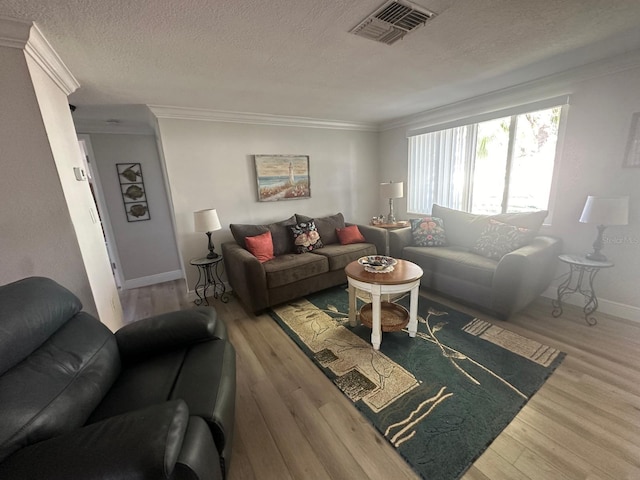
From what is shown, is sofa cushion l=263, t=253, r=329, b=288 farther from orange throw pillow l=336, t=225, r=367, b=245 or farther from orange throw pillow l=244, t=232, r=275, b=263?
orange throw pillow l=336, t=225, r=367, b=245

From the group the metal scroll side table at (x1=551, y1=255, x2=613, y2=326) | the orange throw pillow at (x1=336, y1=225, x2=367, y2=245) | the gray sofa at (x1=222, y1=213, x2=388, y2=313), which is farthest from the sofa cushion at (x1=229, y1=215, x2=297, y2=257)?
the metal scroll side table at (x1=551, y1=255, x2=613, y2=326)

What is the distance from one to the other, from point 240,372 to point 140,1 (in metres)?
2.36

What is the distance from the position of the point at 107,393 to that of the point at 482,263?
3.14m

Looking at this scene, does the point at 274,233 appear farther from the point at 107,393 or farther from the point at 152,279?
the point at 107,393

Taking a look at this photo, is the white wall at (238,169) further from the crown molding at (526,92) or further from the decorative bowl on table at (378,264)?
the decorative bowl on table at (378,264)

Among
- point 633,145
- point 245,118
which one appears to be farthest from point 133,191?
point 633,145

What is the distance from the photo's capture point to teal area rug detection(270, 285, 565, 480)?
4.65 ft

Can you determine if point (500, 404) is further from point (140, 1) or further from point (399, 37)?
point (140, 1)

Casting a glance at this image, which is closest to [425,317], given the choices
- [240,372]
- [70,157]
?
[240,372]

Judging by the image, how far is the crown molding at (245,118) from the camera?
299cm

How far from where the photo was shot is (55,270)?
5.62ft

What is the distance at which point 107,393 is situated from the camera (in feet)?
4.21

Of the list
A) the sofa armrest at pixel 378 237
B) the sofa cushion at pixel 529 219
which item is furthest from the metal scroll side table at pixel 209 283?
the sofa cushion at pixel 529 219

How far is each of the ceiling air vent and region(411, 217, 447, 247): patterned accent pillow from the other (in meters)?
2.25
